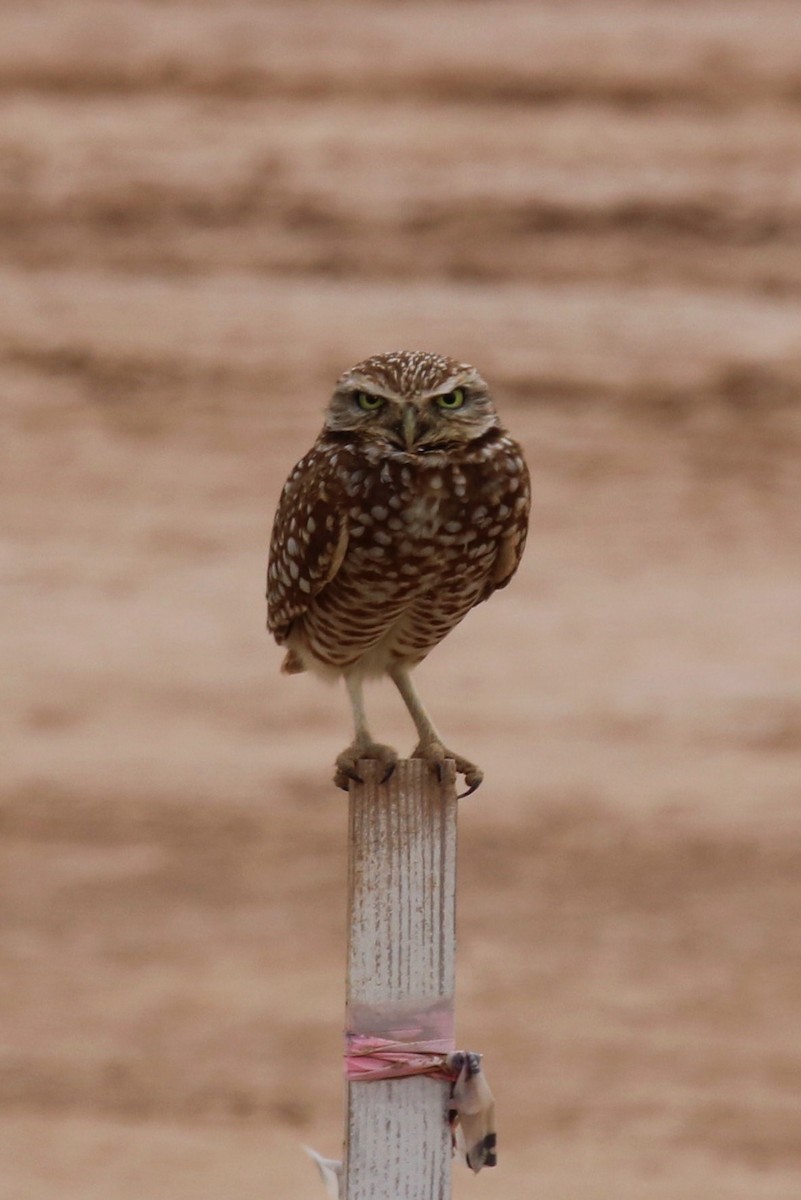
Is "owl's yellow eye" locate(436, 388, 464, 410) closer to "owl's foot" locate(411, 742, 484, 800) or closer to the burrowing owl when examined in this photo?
the burrowing owl

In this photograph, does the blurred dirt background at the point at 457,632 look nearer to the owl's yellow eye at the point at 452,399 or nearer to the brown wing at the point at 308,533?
the brown wing at the point at 308,533

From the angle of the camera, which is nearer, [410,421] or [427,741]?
[410,421]

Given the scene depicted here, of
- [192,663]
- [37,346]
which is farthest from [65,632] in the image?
[37,346]

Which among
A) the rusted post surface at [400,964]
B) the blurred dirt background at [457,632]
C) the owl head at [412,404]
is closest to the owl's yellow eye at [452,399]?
the owl head at [412,404]

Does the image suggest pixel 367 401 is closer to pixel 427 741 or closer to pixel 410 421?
pixel 410 421

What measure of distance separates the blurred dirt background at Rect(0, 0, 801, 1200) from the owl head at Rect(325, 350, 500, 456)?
13.3 feet

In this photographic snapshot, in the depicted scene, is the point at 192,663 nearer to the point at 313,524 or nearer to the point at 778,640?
the point at 778,640

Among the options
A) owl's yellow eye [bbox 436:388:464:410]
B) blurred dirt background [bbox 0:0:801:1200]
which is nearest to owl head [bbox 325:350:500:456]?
owl's yellow eye [bbox 436:388:464:410]

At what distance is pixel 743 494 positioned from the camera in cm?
963

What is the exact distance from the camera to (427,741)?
3.45 metres

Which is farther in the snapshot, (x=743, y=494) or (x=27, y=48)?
(x=27, y=48)

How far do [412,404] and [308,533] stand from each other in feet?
1.28

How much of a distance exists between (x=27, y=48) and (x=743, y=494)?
469 cm

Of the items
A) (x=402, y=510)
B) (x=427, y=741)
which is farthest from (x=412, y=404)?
(x=427, y=741)
